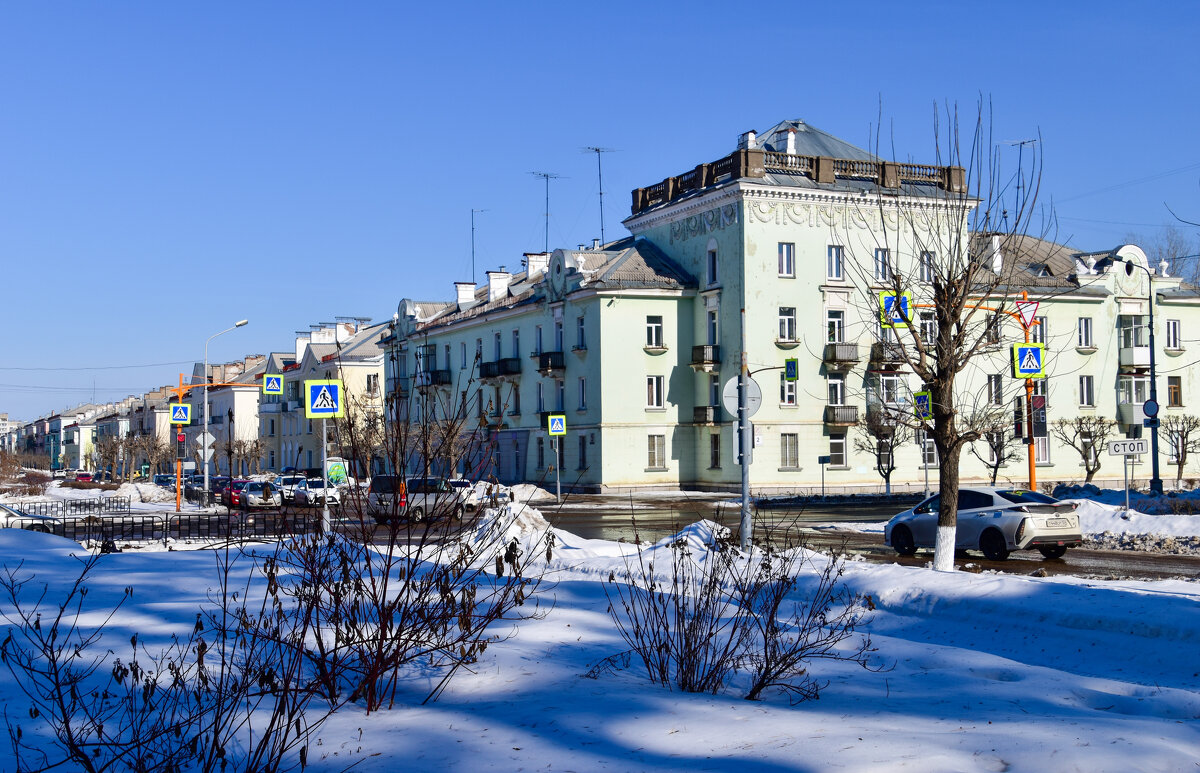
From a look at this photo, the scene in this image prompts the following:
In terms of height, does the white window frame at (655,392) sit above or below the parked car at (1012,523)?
above

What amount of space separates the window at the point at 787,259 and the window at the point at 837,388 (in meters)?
5.17

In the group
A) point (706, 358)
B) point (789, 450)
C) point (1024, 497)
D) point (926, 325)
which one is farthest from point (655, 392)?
point (926, 325)

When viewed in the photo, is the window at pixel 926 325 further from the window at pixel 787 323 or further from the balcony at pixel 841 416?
the balcony at pixel 841 416

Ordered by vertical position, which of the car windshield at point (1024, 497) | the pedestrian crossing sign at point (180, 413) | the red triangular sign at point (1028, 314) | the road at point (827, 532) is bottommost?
the road at point (827, 532)

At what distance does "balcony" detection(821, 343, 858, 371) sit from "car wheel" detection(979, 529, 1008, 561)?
101 ft

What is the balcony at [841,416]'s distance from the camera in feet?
168

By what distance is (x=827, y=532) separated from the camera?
2856cm

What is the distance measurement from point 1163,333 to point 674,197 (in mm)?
27193

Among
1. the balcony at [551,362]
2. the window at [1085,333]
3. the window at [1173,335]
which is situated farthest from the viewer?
the window at [1173,335]

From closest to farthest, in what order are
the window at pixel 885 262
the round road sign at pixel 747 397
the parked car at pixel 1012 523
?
1. the window at pixel 885 262
2. the round road sign at pixel 747 397
3. the parked car at pixel 1012 523

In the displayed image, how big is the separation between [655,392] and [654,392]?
0.15 feet

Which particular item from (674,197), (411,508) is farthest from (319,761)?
(674,197)

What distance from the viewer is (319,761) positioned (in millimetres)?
6273

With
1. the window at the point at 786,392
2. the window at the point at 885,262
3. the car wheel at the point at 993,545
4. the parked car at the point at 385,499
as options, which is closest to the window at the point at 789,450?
the window at the point at 786,392
